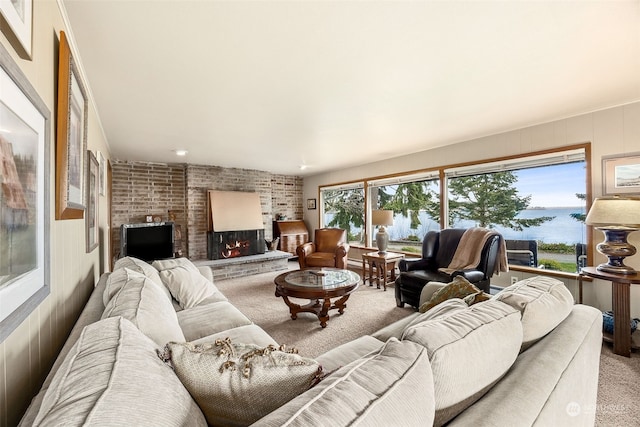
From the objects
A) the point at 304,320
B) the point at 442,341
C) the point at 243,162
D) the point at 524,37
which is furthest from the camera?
the point at 243,162

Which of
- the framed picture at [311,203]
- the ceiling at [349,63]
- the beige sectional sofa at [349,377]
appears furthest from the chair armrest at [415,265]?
the framed picture at [311,203]

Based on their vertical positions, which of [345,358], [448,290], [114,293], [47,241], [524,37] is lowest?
[345,358]

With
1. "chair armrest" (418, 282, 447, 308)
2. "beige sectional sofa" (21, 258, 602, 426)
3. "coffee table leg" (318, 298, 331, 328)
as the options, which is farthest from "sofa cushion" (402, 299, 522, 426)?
"coffee table leg" (318, 298, 331, 328)

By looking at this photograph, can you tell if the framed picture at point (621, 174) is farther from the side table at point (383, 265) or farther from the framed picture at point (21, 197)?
the framed picture at point (21, 197)

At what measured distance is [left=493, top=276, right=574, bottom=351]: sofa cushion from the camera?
1.05 meters

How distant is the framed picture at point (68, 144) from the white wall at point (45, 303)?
3 cm

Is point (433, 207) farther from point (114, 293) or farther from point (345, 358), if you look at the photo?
point (114, 293)

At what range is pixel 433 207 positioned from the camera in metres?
4.65

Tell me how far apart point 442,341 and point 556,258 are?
364cm

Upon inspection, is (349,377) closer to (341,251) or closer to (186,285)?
(186,285)

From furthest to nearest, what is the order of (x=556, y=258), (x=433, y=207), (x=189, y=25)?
(x=433, y=207) → (x=556, y=258) → (x=189, y=25)

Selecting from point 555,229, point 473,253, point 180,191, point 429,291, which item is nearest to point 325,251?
point 473,253

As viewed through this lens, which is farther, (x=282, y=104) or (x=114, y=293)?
(x=282, y=104)

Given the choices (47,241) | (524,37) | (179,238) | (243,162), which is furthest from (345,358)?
(179,238)
